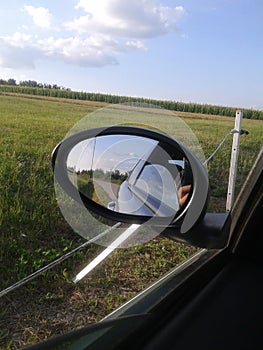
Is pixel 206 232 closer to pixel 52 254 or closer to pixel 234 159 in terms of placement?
pixel 52 254

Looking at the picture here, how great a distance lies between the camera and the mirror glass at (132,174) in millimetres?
1092

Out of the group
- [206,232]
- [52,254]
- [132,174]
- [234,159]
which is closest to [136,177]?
[132,174]

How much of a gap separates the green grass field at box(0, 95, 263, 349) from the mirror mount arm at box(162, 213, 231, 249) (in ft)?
1.14

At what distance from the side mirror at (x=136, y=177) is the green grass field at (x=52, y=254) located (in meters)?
0.14

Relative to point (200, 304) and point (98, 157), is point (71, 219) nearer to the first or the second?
point (98, 157)

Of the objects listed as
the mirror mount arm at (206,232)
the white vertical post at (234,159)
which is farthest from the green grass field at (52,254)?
the mirror mount arm at (206,232)

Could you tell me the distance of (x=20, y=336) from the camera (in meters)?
1.39

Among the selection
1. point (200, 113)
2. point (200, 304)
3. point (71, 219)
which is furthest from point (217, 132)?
point (200, 304)

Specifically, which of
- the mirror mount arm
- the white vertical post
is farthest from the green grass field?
the mirror mount arm

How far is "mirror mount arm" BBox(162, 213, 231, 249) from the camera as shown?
1092 mm

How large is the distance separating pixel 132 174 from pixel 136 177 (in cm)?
2

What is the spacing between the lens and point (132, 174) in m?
1.25

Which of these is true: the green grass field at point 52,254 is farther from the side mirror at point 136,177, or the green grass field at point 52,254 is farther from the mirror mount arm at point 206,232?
the mirror mount arm at point 206,232

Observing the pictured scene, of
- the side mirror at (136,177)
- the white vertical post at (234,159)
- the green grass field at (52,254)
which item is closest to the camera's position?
the side mirror at (136,177)
